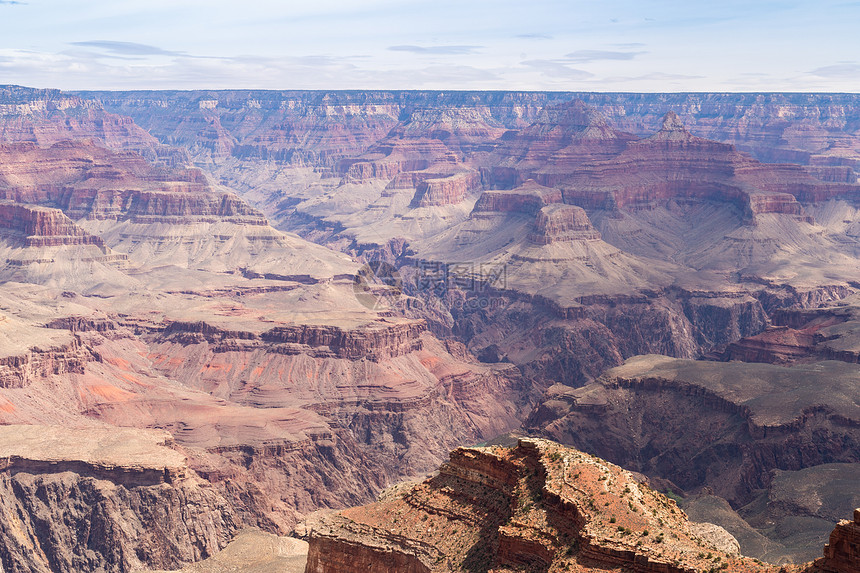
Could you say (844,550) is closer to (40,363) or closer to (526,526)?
(526,526)

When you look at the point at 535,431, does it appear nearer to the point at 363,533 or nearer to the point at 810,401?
the point at 810,401

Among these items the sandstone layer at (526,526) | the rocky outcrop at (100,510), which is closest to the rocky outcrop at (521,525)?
the sandstone layer at (526,526)

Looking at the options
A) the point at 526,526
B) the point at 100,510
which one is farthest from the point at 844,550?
the point at 100,510

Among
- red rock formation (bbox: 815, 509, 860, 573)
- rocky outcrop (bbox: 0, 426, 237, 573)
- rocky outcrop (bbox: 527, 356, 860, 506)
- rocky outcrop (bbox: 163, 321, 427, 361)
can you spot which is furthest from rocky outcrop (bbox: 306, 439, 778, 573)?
rocky outcrop (bbox: 163, 321, 427, 361)

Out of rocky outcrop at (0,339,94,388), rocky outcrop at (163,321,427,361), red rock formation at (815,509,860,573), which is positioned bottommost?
rocky outcrop at (163,321,427,361)

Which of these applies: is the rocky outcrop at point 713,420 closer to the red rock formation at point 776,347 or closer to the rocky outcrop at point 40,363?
the red rock formation at point 776,347

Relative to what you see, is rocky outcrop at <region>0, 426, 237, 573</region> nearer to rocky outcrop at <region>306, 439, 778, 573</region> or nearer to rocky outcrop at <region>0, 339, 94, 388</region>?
rocky outcrop at <region>0, 339, 94, 388</region>

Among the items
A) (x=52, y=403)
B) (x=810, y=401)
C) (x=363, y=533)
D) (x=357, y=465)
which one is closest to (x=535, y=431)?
(x=357, y=465)

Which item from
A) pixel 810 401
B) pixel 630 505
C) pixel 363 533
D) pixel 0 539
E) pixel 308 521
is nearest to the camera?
pixel 630 505
